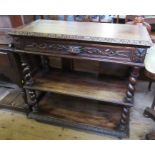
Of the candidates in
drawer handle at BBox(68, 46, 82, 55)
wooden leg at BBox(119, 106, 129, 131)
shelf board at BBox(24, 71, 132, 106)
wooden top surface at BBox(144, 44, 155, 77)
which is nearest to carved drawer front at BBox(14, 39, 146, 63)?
drawer handle at BBox(68, 46, 82, 55)

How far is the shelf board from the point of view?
136 cm

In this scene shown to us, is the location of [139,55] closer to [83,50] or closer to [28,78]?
[83,50]

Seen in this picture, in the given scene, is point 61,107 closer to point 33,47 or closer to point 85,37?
point 33,47

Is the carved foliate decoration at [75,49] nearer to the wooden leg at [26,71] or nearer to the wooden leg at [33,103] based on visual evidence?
the wooden leg at [26,71]

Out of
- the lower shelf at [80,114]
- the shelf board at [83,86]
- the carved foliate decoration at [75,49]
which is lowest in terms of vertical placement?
the lower shelf at [80,114]

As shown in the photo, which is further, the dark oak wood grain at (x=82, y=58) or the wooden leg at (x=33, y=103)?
the wooden leg at (x=33, y=103)

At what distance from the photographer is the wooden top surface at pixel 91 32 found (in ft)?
A: 3.46

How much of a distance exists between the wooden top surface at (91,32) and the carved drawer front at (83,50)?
51 millimetres

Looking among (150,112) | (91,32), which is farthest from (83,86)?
(150,112)

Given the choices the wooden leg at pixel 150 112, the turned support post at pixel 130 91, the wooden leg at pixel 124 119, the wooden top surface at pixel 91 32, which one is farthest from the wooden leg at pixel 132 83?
the wooden leg at pixel 150 112

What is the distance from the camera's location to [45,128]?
1640 millimetres

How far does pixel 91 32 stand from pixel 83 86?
48 cm
